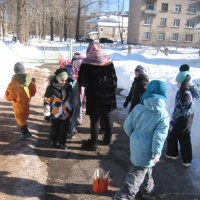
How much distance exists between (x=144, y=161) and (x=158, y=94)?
77cm

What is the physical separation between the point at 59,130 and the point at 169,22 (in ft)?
156

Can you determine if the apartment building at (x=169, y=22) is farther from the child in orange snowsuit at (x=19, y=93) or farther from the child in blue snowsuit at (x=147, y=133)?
Answer: the child in blue snowsuit at (x=147, y=133)

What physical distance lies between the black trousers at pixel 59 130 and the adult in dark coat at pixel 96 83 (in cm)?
39

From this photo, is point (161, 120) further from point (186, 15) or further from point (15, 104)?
point (186, 15)

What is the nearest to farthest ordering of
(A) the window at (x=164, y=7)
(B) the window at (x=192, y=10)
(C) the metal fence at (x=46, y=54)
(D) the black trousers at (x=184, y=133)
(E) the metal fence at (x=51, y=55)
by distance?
1. (D) the black trousers at (x=184, y=133)
2. (E) the metal fence at (x=51, y=55)
3. (C) the metal fence at (x=46, y=54)
4. (A) the window at (x=164, y=7)
5. (B) the window at (x=192, y=10)

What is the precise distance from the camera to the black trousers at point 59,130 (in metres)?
4.23

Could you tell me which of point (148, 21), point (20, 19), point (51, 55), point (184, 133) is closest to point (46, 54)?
point (51, 55)

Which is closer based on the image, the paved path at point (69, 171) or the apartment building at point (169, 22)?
the paved path at point (69, 171)

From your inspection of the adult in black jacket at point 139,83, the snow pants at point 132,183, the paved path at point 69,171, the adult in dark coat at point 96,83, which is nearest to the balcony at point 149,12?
the adult in black jacket at point 139,83

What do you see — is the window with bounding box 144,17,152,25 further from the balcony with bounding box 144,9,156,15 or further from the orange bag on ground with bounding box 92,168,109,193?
the orange bag on ground with bounding box 92,168,109,193

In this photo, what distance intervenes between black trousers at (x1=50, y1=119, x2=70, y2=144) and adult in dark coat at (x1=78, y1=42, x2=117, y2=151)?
0.39 meters

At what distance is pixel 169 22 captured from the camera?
47.4 meters

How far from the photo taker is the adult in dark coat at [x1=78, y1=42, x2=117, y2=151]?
13.5 ft

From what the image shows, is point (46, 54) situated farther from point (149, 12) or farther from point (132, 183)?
point (149, 12)
